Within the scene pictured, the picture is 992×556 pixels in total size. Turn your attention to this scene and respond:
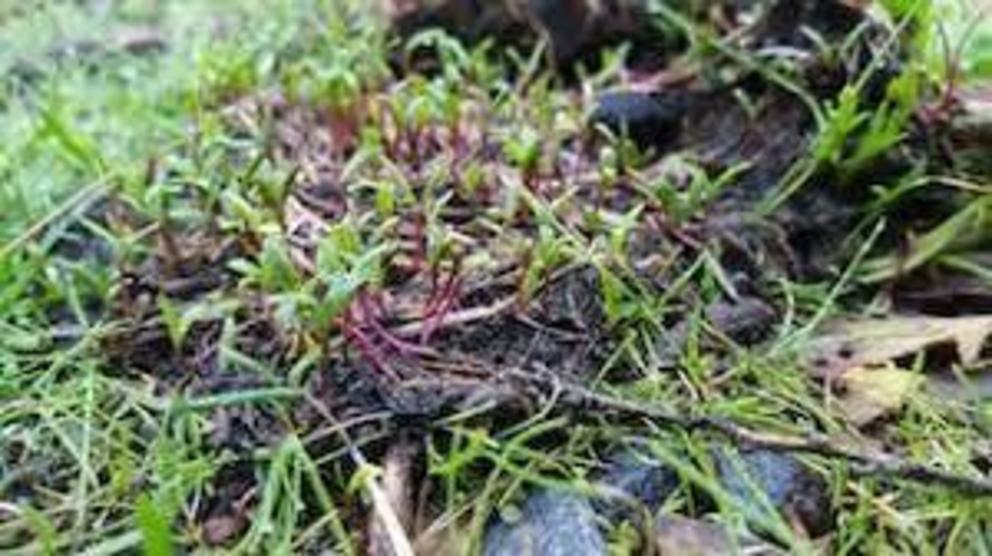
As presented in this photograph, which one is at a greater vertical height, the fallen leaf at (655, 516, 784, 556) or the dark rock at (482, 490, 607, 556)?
the dark rock at (482, 490, 607, 556)

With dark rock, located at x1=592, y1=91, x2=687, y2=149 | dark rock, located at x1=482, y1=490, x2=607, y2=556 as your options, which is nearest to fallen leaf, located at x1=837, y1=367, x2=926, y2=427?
dark rock, located at x1=482, y1=490, x2=607, y2=556

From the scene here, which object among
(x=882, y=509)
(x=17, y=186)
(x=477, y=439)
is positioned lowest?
(x=882, y=509)

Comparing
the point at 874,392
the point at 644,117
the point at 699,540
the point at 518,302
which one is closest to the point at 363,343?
the point at 518,302

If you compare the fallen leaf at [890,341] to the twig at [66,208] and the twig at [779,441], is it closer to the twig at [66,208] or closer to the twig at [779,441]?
the twig at [779,441]

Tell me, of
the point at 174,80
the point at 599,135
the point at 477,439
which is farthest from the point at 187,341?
the point at 174,80

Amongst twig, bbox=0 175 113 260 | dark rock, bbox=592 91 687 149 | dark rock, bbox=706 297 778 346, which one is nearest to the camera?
dark rock, bbox=706 297 778 346

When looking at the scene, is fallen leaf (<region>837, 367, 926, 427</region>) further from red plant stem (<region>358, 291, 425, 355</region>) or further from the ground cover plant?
red plant stem (<region>358, 291, 425, 355</region>)

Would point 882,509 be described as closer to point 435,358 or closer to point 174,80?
point 435,358

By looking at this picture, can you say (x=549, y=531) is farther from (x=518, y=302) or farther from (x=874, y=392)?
(x=874, y=392)
